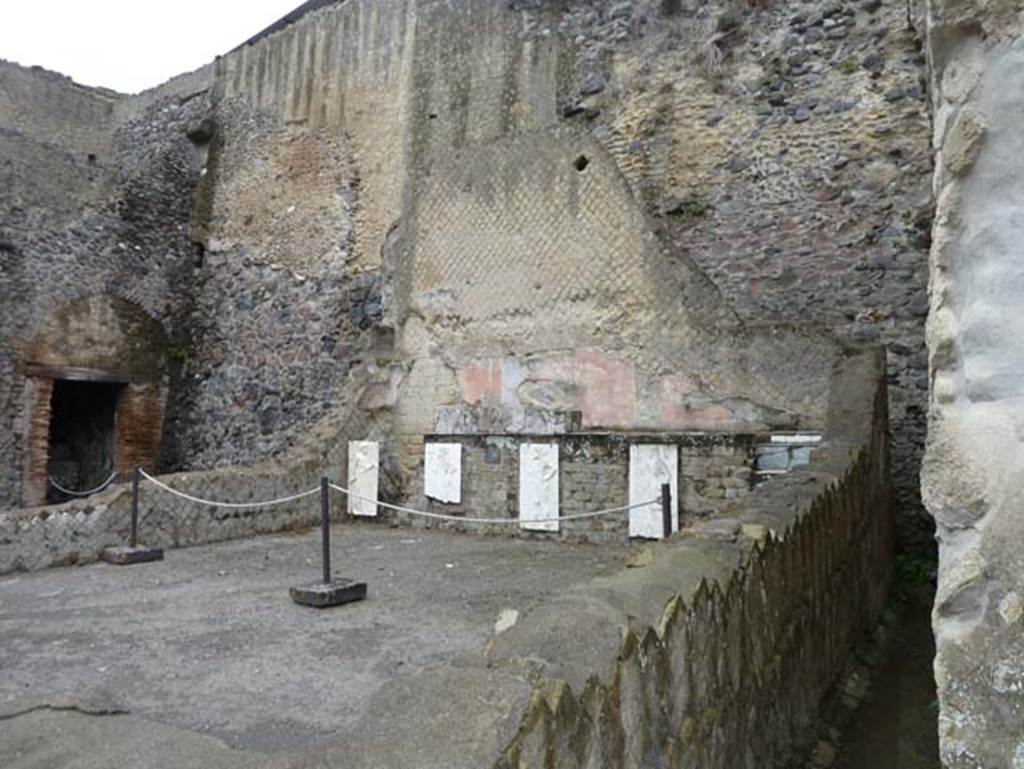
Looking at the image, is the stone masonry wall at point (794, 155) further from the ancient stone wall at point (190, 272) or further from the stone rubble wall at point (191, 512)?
the ancient stone wall at point (190, 272)

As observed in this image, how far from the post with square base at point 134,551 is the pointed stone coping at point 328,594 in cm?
189

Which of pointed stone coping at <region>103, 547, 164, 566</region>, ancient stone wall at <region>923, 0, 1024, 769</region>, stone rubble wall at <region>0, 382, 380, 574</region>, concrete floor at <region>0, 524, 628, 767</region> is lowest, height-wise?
concrete floor at <region>0, 524, 628, 767</region>

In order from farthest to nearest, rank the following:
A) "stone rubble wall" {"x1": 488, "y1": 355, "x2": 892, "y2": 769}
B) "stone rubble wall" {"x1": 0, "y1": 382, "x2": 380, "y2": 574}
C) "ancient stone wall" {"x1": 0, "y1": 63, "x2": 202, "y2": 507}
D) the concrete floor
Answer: "ancient stone wall" {"x1": 0, "y1": 63, "x2": 202, "y2": 507} → "stone rubble wall" {"x1": 0, "y1": 382, "x2": 380, "y2": 574} → the concrete floor → "stone rubble wall" {"x1": 488, "y1": 355, "x2": 892, "y2": 769}

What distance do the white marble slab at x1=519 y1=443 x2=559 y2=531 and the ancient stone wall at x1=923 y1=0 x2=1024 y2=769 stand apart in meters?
5.62

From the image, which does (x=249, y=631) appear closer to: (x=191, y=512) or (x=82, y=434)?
(x=191, y=512)

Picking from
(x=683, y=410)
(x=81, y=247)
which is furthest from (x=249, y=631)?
(x=81, y=247)

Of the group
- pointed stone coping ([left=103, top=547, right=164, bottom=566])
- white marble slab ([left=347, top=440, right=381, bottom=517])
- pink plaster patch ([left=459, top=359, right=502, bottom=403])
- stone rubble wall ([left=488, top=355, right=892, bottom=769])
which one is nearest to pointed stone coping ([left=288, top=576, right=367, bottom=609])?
pointed stone coping ([left=103, top=547, right=164, bottom=566])

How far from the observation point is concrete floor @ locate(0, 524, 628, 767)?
3.03 meters

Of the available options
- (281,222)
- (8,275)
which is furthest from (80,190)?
(281,222)

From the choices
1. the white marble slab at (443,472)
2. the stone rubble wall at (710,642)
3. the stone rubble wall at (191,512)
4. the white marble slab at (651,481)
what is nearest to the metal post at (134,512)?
the stone rubble wall at (191,512)

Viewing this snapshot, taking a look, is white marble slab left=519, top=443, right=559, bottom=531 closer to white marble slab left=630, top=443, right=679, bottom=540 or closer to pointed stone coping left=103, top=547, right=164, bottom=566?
white marble slab left=630, top=443, right=679, bottom=540

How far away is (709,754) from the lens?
2441 mm

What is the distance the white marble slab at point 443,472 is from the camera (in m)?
7.84

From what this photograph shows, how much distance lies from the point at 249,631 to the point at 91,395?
1065 cm
